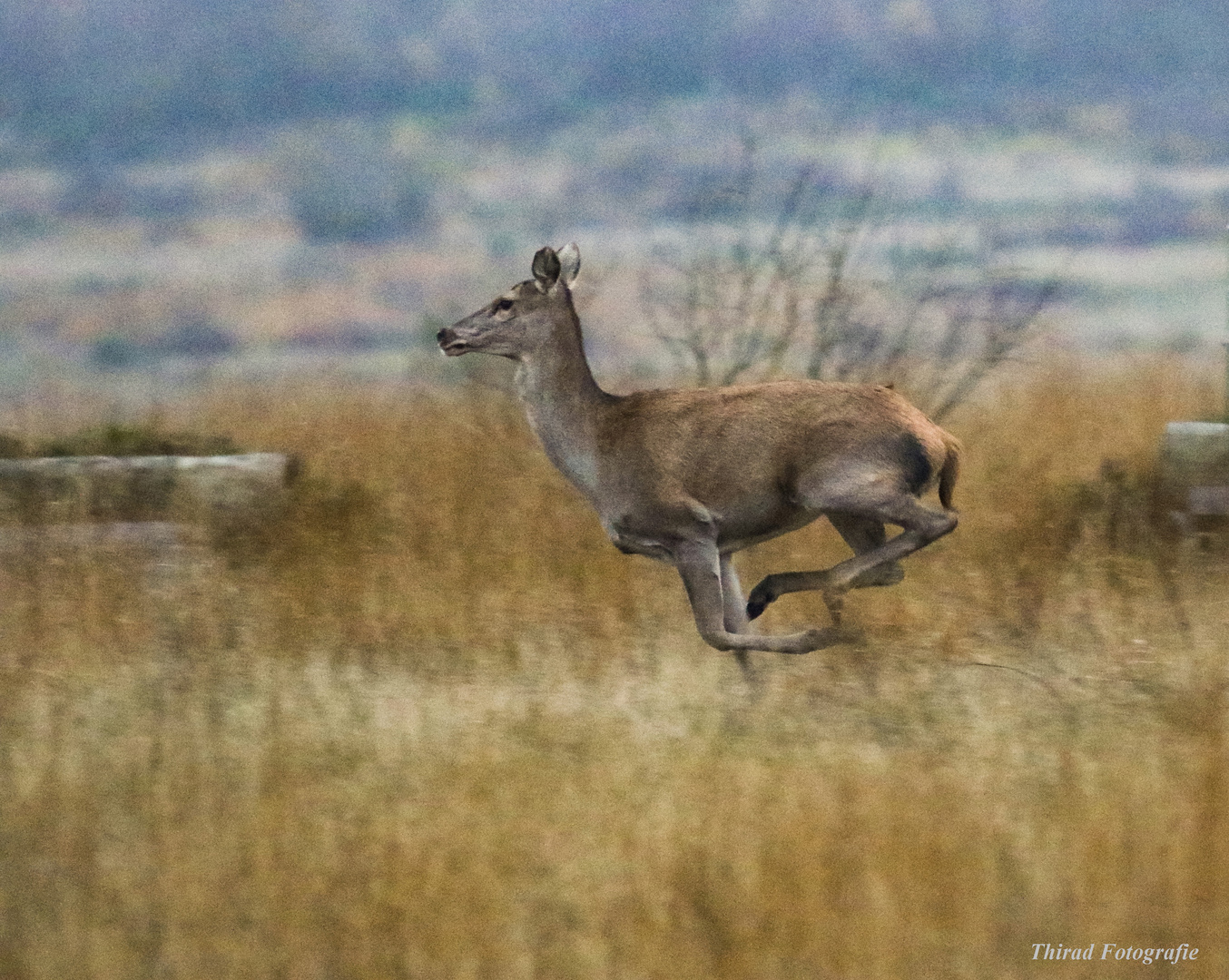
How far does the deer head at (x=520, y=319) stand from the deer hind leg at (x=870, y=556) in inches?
49.8

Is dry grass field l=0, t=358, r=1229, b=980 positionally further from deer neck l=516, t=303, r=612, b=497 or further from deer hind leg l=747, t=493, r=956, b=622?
deer neck l=516, t=303, r=612, b=497

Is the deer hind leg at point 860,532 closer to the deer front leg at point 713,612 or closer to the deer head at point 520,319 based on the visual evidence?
the deer front leg at point 713,612

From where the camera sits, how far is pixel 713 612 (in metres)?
7.16

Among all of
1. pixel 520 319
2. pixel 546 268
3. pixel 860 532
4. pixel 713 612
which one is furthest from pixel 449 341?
pixel 860 532

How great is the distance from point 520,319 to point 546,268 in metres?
0.22

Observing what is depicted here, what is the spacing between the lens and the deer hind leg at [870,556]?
6.98m

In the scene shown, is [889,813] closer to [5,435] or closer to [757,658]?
[757,658]

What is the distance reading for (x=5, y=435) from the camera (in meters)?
11.5

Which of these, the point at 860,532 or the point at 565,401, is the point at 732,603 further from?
the point at 565,401

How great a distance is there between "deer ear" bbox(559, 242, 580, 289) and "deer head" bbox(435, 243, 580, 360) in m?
0.10

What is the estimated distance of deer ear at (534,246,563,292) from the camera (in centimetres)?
738

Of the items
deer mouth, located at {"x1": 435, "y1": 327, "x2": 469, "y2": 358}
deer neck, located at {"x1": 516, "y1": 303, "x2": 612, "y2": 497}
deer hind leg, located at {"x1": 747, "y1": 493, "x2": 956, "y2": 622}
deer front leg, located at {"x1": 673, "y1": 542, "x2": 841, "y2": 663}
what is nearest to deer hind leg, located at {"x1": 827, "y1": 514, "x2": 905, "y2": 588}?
deer hind leg, located at {"x1": 747, "y1": 493, "x2": 956, "y2": 622}

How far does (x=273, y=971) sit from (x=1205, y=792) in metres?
2.70

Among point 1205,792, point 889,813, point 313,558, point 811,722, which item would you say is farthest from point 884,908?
point 313,558
